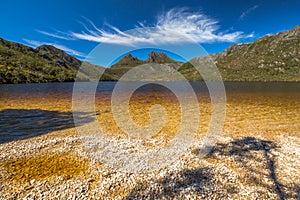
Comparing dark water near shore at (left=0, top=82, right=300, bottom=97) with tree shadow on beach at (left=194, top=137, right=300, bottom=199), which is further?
dark water near shore at (left=0, top=82, right=300, bottom=97)

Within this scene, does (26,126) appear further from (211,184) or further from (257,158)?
(257,158)

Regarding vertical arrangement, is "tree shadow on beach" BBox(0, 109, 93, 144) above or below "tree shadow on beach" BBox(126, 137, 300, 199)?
above

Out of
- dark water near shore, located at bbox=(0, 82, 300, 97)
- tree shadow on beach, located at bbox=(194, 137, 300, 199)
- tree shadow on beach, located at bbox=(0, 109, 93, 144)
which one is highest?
dark water near shore, located at bbox=(0, 82, 300, 97)

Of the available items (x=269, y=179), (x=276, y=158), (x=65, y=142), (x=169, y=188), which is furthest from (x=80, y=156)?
(x=276, y=158)

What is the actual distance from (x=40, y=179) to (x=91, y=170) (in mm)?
2287

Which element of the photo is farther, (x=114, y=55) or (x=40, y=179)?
(x=114, y=55)

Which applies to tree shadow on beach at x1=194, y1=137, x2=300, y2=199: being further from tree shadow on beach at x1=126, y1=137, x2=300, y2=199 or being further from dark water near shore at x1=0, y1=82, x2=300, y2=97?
dark water near shore at x1=0, y1=82, x2=300, y2=97

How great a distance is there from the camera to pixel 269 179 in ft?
25.4

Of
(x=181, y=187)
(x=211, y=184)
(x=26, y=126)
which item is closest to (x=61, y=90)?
(x=26, y=126)

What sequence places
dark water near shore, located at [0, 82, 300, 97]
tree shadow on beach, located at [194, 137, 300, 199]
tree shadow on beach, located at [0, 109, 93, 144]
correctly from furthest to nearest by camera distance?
dark water near shore, located at [0, 82, 300, 97]
tree shadow on beach, located at [0, 109, 93, 144]
tree shadow on beach, located at [194, 137, 300, 199]

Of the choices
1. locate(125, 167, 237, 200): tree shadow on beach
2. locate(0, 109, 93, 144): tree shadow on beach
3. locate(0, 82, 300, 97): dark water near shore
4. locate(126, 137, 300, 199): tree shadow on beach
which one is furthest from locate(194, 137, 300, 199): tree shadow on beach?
locate(0, 82, 300, 97): dark water near shore

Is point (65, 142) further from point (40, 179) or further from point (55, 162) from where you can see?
point (40, 179)

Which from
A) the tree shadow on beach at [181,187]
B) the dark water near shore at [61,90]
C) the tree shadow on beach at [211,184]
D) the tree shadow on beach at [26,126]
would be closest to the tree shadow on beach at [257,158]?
the tree shadow on beach at [211,184]

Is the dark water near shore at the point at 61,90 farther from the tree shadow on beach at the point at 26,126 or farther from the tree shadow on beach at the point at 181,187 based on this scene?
the tree shadow on beach at the point at 181,187
